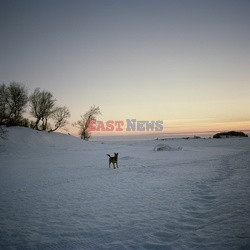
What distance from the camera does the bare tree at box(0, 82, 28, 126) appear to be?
101 feet

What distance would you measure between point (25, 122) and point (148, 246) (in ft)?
130

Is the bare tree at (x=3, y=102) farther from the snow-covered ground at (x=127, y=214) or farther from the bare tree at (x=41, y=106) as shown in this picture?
the snow-covered ground at (x=127, y=214)

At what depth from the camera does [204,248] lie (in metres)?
2.94

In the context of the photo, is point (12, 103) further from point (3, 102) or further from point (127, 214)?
point (127, 214)

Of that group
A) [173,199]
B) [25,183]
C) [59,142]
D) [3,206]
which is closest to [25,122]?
[59,142]

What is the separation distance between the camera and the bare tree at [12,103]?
30.7 metres

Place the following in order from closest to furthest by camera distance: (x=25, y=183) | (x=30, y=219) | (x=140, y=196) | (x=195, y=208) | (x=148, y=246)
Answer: (x=148, y=246)
(x=30, y=219)
(x=195, y=208)
(x=140, y=196)
(x=25, y=183)

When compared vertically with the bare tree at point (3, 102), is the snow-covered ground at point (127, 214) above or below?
below

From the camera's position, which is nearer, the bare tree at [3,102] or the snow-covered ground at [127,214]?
the snow-covered ground at [127,214]

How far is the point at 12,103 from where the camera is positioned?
31969mm

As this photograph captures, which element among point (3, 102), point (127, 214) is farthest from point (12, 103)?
point (127, 214)

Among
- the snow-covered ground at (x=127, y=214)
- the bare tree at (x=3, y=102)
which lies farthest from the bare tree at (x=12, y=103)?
the snow-covered ground at (x=127, y=214)

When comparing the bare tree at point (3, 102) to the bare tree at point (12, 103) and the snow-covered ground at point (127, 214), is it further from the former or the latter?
the snow-covered ground at point (127, 214)

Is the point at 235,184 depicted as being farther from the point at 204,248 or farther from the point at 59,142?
the point at 59,142
